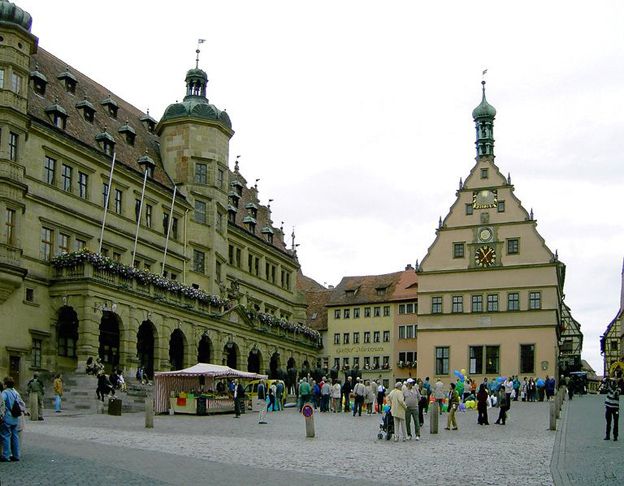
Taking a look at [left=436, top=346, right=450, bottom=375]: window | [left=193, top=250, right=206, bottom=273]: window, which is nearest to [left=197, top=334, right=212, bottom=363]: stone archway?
[left=193, top=250, right=206, bottom=273]: window

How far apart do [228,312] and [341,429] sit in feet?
91.2

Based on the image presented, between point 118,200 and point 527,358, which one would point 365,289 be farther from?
point 118,200

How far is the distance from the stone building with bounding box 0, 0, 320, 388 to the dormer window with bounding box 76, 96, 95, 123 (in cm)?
7

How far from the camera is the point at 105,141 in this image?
5138 cm

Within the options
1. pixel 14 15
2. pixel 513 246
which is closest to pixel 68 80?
pixel 14 15

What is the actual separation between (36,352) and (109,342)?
208 inches

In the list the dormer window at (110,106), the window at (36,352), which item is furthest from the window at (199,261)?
the window at (36,352)

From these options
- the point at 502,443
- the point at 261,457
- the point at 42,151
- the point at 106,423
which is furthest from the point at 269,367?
the point at 261,457

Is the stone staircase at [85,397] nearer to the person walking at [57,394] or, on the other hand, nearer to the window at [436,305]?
the person walking at [57,394]

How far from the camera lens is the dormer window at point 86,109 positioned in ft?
170

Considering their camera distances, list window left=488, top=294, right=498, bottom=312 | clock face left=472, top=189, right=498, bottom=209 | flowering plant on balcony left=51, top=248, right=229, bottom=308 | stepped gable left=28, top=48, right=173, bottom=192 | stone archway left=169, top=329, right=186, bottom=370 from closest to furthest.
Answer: flowering plant on balcony left=51, top=248, right=229, bottom=308 → stepped gable left=28, top=48, right=173, bottom=192 → stone archway left=169, top=329, right=186, bottom=370 → window left=488, top=294, right=498, bottom=312 → clock face left=472, top=189, right=498, bottom=209

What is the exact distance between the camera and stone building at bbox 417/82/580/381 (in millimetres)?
69188

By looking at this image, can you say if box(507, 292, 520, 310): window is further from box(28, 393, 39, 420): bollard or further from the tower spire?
box(28, 393, 39, 420): bollard

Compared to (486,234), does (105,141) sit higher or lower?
higher
